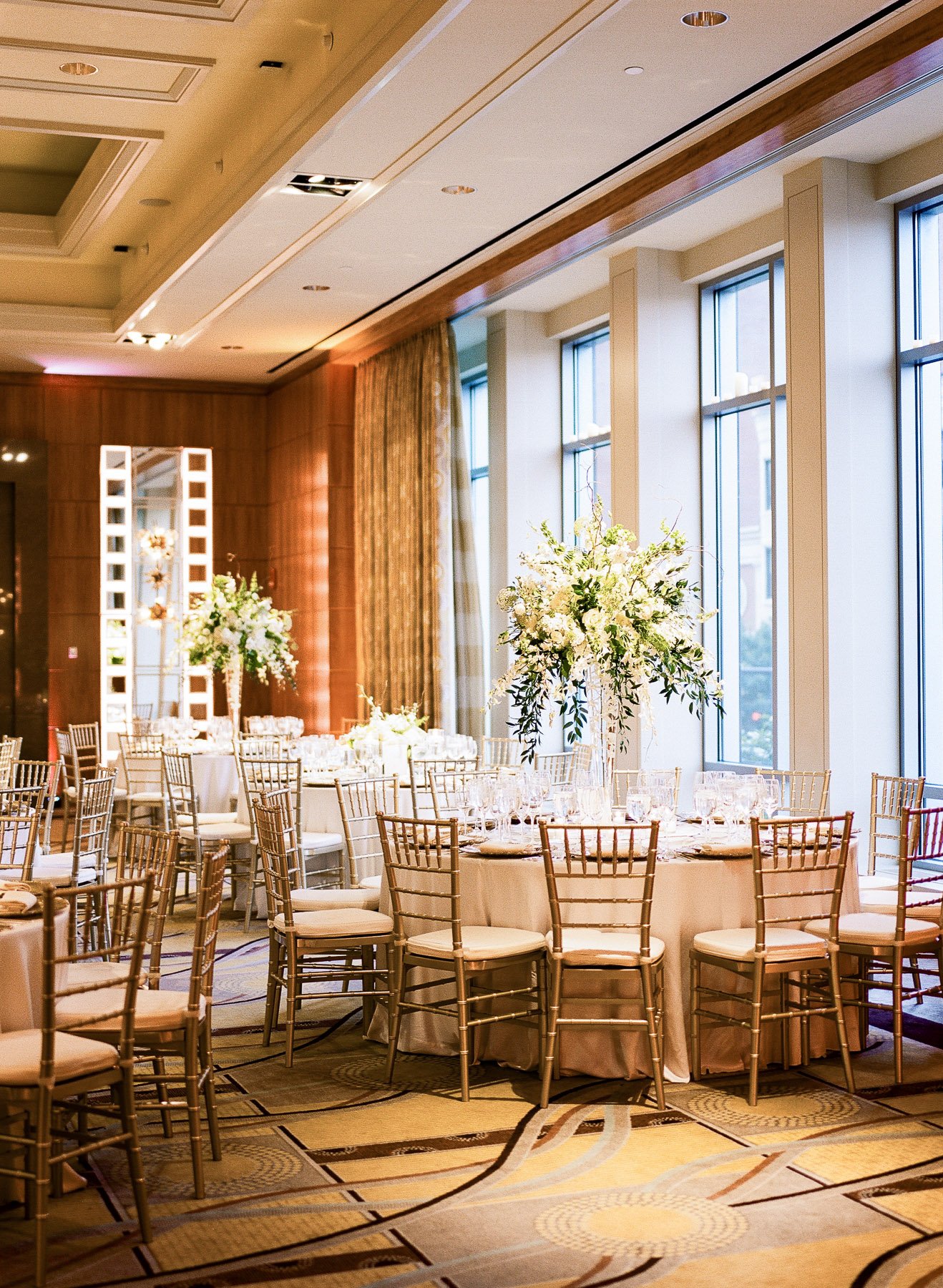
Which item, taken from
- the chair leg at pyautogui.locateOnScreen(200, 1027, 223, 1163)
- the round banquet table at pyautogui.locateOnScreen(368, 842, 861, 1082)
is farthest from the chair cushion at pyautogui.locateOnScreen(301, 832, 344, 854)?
the chair leg at pyautogui.locateOnScreen(200, 1027, 223, 1163)

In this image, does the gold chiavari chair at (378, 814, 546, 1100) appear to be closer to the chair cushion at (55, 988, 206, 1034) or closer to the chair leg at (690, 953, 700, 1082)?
the chair leg at (690, 953, 700, 1082)

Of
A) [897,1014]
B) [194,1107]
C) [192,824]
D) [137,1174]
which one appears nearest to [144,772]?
[192,824]

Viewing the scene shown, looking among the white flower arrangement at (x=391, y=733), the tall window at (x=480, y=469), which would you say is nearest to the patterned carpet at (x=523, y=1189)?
the white flower arrangement at (x=391, y=733)

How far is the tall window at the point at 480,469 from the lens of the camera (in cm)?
1289

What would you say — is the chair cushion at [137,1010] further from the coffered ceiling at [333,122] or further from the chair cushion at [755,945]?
the coffered ceiling at [333,122]

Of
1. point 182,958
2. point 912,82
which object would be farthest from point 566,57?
point 182,958

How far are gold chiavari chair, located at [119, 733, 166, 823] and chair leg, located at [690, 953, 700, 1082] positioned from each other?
17.2ft

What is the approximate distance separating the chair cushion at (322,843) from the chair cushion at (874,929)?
10.9 feet

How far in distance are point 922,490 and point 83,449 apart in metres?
9.49

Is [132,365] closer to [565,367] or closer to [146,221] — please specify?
[146,221]

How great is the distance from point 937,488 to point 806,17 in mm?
3274

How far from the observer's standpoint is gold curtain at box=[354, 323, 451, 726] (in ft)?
38.6

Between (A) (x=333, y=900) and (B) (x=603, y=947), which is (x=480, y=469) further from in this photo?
(B) (x=603, y=947)

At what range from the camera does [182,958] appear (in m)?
7.79
